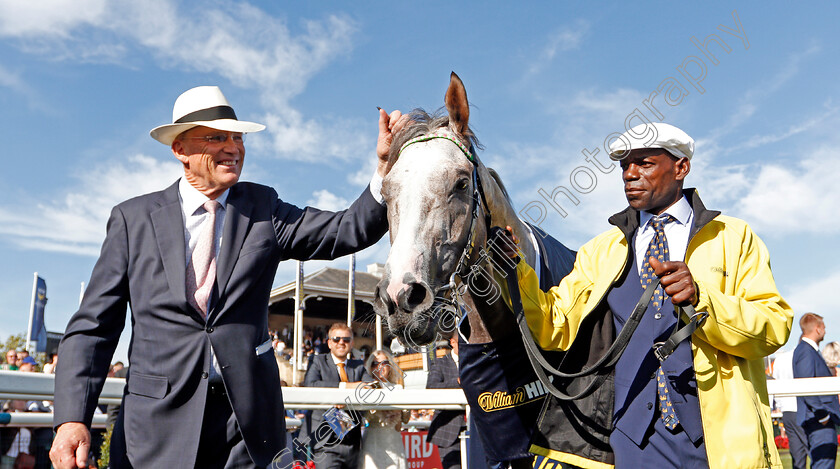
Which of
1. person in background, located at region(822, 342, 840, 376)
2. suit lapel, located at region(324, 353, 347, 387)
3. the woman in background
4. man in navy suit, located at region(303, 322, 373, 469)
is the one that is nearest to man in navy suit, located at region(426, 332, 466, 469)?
the woman in background

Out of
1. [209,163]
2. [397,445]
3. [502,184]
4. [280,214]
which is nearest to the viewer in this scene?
[209,163]

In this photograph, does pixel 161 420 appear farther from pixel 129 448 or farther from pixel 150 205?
pixel 150 205

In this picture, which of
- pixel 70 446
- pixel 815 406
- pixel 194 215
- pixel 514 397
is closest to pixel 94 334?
pixel 70 446

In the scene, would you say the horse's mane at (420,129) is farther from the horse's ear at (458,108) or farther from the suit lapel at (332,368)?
the suit lapel at (332,368)

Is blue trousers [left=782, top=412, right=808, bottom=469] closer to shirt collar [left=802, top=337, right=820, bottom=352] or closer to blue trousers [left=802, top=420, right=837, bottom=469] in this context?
blue trousers [left=802, top=420, right=837, bottom=469]

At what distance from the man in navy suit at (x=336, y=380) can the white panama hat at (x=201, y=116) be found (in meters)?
3.50

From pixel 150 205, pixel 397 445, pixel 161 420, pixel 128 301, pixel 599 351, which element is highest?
pixel 150 205

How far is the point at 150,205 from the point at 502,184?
164 cm

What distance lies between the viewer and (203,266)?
2.64 metres

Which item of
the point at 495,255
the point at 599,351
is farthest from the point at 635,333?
the point at 495,255

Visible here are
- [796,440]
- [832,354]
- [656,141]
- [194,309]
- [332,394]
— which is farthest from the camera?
[832,354]

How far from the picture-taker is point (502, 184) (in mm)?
3256

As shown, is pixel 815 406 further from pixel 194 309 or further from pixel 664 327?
pixel 194 309

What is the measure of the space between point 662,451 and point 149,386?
1.92 metres
